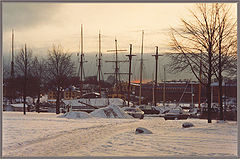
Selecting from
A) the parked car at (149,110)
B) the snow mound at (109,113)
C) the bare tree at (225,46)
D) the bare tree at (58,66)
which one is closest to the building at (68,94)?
the parked car at (149,110)

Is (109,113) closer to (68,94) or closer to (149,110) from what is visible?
(149,110)

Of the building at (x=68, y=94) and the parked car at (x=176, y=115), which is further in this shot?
the building at (x=68, y=94)

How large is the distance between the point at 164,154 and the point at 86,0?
615 centimetres

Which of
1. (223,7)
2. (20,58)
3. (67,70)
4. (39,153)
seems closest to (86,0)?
(39,153)

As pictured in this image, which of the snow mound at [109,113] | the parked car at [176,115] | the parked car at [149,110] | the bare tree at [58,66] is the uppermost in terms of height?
the bare tree at [58,66]

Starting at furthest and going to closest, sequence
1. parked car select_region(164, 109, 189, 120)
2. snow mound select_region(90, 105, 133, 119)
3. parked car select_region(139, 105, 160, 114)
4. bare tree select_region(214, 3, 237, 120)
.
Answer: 1. parked car select_region(139, 105, 160, 114)
2. parked car select_region(164, 109, 189, 120)
3. snow mound select_region(90, 105, 133, 119)
4. bare tree select_region(214, 3, 237, 120)

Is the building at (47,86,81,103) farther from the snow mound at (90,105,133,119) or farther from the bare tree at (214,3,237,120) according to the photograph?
the bare tree at (214,3,237,120)

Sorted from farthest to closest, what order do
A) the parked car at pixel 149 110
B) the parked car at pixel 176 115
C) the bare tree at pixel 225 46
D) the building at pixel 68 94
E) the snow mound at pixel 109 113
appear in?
the building at pixel 68 94, the parked car at pixel 149 110, the parked car at pixel 176 115, the snow mound at pixel 109 113, the bare tree at pixel 225 46

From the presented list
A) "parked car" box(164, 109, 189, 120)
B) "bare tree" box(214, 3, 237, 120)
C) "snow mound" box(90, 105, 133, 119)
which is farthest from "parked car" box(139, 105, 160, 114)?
"bare tree" box(214, 3, 237, 120)

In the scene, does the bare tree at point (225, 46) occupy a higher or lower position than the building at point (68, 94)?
higher

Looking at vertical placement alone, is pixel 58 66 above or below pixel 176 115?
above

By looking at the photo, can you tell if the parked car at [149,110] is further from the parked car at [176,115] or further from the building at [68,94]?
the building at [68,94]

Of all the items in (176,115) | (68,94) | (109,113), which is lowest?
(68,94)

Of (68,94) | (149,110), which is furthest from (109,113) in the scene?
(68,94)
